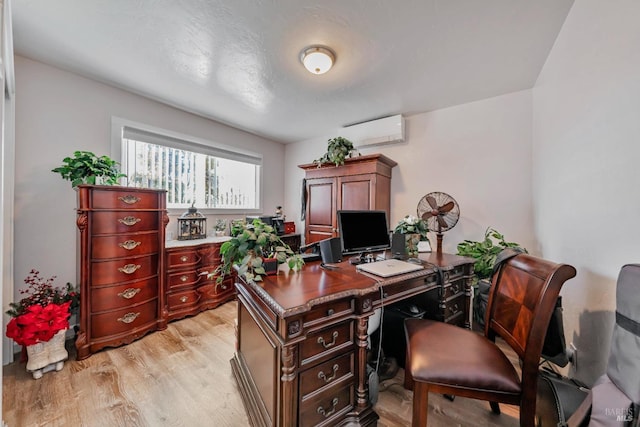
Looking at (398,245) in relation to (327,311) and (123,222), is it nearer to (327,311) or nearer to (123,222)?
(327,311)

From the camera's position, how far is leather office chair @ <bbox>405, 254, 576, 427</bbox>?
0.98 m

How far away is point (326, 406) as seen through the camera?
3.80ft

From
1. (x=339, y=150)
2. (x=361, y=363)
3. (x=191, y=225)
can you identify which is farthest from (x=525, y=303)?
(x=191, y=225)

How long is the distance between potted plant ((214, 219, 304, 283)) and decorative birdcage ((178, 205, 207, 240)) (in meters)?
1.92

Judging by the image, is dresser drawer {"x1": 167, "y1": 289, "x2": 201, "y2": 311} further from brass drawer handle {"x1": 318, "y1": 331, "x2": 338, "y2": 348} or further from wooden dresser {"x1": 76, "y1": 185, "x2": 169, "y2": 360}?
brass drawer handle {"x1": 318, "y1": 331, "x2": 338, "y2": 348}

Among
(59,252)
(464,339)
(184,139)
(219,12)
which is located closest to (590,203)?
(464,339)

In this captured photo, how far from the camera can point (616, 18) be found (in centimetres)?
107

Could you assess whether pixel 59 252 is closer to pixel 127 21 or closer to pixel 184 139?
pixel 184 139

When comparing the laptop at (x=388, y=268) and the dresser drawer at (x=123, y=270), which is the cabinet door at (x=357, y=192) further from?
the dresser drawer at (x=123, y=270)

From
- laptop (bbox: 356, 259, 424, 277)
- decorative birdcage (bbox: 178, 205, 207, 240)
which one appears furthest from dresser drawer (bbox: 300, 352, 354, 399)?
decorative birdcage (bbox: 178, 205, 207, 240)

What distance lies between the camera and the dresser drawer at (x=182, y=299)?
2.56 meters

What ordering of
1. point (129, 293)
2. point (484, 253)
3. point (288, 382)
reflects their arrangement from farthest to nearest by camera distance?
1. point (484, 253)
2. point (129, 293)
3. point (288, 382)

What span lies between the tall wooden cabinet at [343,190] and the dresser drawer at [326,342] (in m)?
1.86

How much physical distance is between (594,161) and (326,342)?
1748 mm
